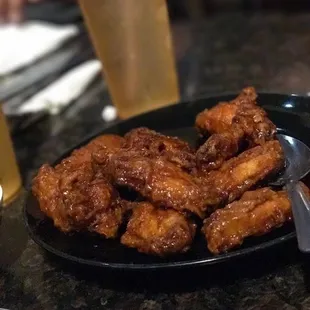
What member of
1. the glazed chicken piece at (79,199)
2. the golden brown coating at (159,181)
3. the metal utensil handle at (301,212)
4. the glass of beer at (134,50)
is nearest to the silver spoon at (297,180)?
the metal utensil handle at (301,212)

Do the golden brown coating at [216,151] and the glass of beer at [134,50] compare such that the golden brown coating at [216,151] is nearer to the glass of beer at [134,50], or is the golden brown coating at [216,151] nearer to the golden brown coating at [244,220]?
the golden brown coating at [244,220]

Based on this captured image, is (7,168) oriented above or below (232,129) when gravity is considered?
below

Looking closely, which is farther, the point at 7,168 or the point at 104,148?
the point at 7,168

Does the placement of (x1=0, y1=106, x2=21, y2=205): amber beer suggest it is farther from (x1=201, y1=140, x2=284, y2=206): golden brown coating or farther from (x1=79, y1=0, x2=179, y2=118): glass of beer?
(x1=201, y1=140, x2=284, y2=206): golden brown coating

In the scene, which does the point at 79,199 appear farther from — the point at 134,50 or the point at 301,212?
the point at 134,50

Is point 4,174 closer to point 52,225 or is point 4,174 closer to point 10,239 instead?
point 10,239

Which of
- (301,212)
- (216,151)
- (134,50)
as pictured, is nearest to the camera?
(301,212)

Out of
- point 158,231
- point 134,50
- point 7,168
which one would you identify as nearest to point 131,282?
point 158,231
